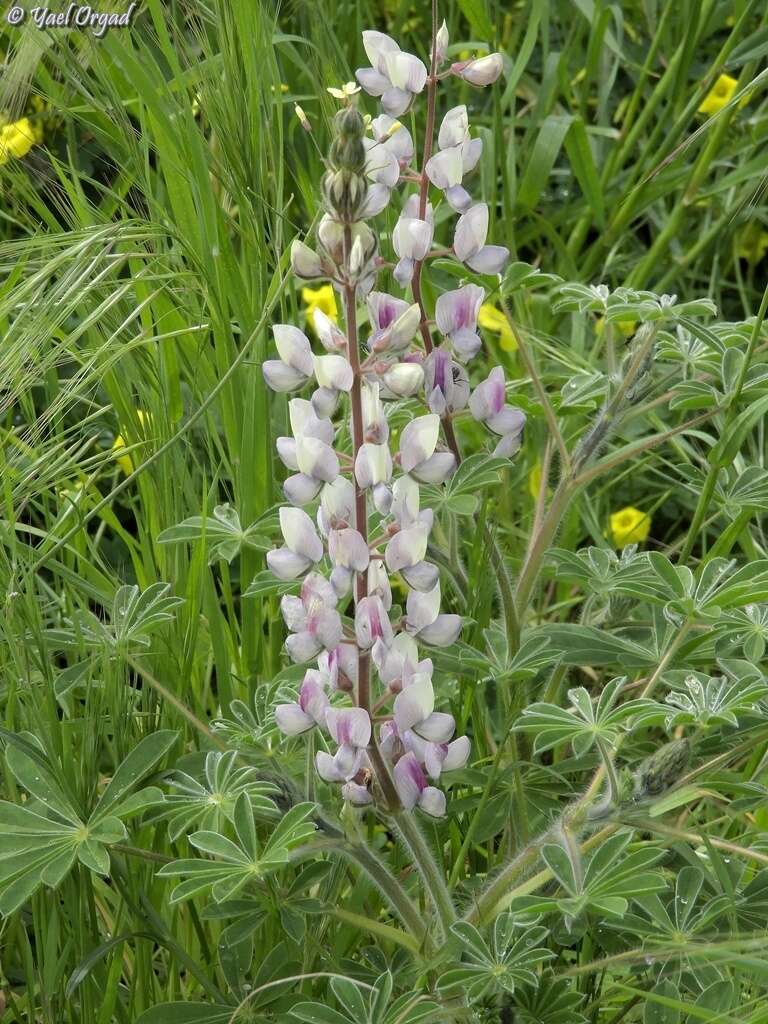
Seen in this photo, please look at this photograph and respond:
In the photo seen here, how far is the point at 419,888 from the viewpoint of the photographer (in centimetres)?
153

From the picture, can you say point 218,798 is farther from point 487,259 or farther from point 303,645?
point 487,259

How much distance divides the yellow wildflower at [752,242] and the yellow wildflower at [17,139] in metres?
1.44

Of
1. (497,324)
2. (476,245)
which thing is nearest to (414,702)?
(476,245)

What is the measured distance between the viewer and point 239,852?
123cm

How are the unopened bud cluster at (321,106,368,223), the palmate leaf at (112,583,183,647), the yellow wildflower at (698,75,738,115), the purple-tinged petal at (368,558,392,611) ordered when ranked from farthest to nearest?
the yellow wildflower at (698,75,738,115) → the palmate leaf at (112,583,183,647) → the purple-tinged petal at (368,558,392,611) → the unopened bud cluster at (321,106,368,223)

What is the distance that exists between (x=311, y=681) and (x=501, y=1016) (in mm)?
407

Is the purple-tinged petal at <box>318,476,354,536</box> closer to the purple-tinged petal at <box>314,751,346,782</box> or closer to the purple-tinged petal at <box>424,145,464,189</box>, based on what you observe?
the purple-tinged petal at <box>314,751,346,782</box>

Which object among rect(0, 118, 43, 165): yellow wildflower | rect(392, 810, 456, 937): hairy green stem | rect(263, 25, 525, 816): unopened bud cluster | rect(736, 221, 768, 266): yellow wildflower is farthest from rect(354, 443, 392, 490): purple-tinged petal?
rect(736, 221, 768, 266): yellow wildflower

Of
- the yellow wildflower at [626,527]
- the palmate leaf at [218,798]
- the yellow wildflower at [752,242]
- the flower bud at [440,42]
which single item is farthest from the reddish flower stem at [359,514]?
the yellow wildflower at [752,242]

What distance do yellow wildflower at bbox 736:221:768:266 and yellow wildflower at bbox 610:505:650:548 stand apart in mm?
793

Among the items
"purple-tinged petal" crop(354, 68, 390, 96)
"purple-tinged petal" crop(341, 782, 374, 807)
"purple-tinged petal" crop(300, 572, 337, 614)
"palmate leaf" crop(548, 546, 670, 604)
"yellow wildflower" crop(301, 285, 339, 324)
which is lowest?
"yellow wildflower" crop(301, 285, 339, 324)

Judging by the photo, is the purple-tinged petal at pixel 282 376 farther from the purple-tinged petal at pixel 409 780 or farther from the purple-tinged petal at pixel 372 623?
the purple-tinged petal at pixel 409 780

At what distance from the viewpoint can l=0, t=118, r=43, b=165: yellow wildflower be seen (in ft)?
5.31

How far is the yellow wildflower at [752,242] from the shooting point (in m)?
2.90
